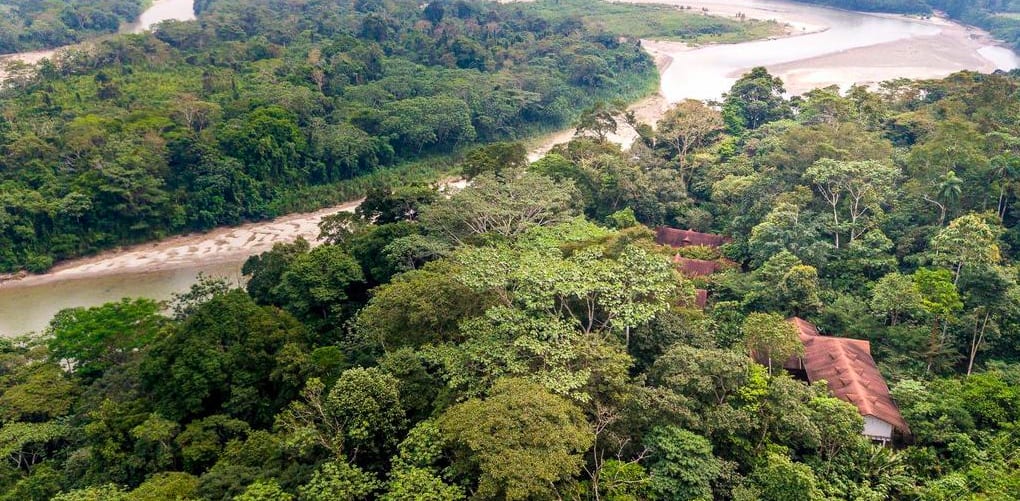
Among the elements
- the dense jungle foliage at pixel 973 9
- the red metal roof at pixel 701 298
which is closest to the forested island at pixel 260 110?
the red metal roof at pixel 701 298

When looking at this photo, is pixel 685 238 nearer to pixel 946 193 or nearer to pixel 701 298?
pixel 701 298

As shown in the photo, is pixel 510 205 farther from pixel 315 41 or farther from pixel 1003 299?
pixel 315 41

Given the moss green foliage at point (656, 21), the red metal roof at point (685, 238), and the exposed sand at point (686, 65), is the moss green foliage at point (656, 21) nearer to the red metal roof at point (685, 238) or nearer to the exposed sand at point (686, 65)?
the exposed sand at point (686, 65)

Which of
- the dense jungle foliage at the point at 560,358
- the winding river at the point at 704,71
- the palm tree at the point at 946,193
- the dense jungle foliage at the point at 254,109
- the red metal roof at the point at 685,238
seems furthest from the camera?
the dense jungle foliage at the point at 254,109

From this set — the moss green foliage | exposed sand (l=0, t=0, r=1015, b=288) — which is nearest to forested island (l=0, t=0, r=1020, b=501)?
exposed sand (l=0, t=0, r=1015, b=288)

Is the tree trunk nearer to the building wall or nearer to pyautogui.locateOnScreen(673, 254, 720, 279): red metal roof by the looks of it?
the building wall


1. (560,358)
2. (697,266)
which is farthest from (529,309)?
(697,266)

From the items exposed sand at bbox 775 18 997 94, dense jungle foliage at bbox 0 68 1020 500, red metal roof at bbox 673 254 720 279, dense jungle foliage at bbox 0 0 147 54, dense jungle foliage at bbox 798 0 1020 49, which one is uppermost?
dense jungle foliage at bbox 0 0 147 54

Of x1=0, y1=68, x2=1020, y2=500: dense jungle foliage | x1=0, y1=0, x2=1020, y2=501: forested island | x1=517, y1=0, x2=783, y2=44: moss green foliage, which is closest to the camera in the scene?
x1=0, y1=68, x2=1020, y2=500: dense jungle foliage
